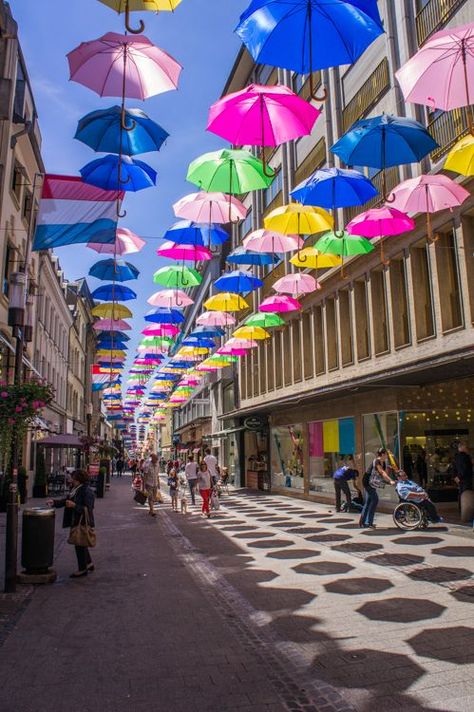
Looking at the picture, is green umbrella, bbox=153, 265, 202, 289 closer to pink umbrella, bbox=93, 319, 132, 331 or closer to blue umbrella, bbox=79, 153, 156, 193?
pink umbrella, bbox=93, 319, 132, 331

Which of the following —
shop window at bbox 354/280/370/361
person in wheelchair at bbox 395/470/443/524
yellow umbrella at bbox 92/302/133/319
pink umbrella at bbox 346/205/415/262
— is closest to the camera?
pink umbrella at bbox 346/205/415/262

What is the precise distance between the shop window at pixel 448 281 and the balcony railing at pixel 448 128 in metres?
2.06


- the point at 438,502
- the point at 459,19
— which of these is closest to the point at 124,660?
the point at 438,502

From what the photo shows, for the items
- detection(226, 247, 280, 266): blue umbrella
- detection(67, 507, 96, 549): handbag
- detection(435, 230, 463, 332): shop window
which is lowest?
detection(67, 507, 96, 549): handbag

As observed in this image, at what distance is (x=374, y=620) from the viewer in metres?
6.55

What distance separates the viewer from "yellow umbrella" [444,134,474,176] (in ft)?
30.8

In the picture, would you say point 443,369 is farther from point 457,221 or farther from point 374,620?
point 374,620

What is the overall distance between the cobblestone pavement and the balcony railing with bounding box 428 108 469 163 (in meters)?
9.27

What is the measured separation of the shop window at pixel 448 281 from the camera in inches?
575

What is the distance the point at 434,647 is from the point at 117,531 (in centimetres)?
1093

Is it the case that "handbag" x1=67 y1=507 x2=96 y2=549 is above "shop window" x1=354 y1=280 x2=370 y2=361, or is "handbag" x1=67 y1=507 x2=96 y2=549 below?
below

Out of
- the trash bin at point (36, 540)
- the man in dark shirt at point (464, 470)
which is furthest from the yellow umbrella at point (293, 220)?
the trash bin at point (36, 540)

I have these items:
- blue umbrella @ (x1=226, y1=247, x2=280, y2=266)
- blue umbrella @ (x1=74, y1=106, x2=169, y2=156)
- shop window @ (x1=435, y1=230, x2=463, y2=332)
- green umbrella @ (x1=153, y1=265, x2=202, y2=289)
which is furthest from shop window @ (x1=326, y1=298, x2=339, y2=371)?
blue umbrella @ (x1=74, y1=106, x2=169, y2=156)

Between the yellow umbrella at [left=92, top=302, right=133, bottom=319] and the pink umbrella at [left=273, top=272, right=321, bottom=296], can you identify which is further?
the yellow umbrella at [left=92, top=302, right=133, bottom=319]
